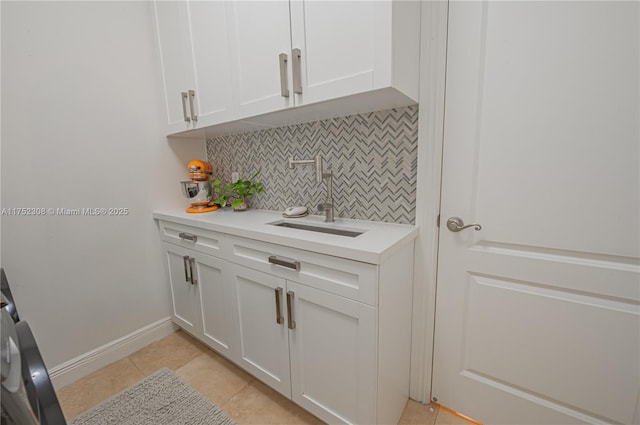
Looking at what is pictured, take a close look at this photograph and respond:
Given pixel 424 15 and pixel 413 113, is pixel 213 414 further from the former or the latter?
pixel 424 15

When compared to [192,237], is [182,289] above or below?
below

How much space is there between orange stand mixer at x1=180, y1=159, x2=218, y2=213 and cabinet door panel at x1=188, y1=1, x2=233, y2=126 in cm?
41

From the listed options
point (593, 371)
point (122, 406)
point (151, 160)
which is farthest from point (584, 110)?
point (122, 406)

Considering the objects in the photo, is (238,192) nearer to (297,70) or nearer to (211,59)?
(211,59)

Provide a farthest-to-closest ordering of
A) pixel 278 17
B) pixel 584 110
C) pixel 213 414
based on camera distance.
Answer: pixel 213 414 → pixel 278 17 → pixel 584 110

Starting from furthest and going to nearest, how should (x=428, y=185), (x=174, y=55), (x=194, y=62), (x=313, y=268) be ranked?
1. (x=174, y=55)
2. (x=194, y=62)
3. (x=428, y=185)
4. (x=313, y=268)

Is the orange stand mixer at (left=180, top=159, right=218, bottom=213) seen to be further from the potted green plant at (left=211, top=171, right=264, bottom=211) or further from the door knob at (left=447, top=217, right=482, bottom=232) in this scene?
the door knob at (left=447, top=217, right=482, bottom=232)

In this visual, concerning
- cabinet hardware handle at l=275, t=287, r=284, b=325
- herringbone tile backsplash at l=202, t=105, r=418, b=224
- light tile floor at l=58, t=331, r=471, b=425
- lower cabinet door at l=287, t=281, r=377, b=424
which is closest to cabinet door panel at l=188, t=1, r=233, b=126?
herringbone tile backsplash at l=202, t=105, r=418, b=224

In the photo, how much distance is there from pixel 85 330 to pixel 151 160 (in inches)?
42.6

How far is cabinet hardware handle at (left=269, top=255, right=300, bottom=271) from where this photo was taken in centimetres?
113

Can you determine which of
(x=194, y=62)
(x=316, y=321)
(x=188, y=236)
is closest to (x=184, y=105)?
(x=194, y=62)

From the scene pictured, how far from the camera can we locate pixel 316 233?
122 centimetres

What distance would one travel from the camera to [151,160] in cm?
186

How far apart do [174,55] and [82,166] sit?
82cm
